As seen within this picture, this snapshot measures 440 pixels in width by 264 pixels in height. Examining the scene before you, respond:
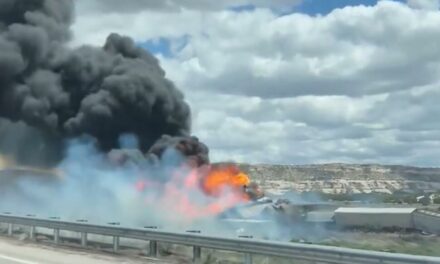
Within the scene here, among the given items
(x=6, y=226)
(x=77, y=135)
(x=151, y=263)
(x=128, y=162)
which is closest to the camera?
(x=151, y=263)

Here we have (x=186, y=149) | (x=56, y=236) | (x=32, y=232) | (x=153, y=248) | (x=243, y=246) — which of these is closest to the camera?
(x=243, y=246)

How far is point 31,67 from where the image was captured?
58.2m

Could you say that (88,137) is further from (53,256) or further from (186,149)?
(53,256)

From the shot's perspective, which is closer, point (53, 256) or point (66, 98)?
point (53, 256)

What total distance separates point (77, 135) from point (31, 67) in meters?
7.86

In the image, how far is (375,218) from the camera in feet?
133

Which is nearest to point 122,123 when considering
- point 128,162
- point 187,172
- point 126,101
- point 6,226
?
point 126,101

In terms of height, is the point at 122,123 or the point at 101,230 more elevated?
the point at 122,123

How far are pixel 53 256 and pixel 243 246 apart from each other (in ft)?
20.4

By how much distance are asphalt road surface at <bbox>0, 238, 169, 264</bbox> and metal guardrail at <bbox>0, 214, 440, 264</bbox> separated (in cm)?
75

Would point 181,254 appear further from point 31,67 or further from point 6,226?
point 31,67

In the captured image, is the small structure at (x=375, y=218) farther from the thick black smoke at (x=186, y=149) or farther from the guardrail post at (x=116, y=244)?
the guardrail post at (x=116, y=244)

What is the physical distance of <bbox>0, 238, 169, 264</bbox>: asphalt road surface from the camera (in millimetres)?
18734

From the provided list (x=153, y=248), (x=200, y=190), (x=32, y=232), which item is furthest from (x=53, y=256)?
(x=200, y=190)
